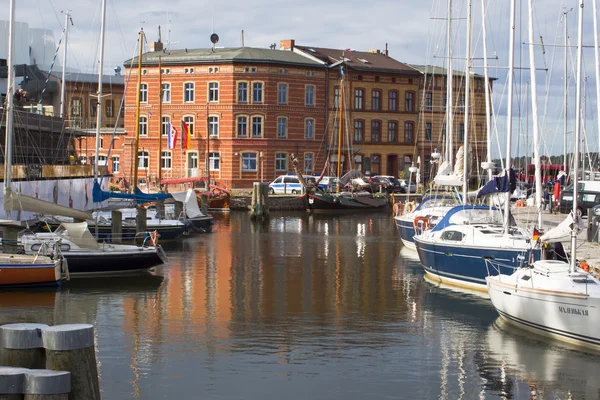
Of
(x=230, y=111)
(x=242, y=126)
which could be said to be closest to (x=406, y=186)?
(x=242, y=126)

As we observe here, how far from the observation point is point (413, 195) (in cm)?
7869

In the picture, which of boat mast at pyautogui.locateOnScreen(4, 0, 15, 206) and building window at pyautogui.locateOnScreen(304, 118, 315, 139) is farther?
building window at pyautogui.locateOnScreen(304, 118, 315, 139)

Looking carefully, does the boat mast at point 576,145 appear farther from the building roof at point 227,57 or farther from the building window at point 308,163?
the building window at point 308,163

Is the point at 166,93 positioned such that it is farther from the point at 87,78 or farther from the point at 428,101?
the point at 428,101

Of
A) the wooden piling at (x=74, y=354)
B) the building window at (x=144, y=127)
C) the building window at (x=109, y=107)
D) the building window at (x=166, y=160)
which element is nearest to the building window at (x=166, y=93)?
the building window at (x=144, y=127)

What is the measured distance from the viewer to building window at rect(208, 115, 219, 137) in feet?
268

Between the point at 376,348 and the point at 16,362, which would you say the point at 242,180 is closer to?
the point at 376,348

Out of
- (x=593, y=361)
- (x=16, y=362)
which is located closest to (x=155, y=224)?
(x=593, y=361)

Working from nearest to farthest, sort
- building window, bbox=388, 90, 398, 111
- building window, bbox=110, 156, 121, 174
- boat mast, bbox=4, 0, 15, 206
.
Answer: boat mast, bbox=4, 0, 15, 206, building window, bbox=110, 156, 121, 174, building window, bbox=388, 90, 398, 111

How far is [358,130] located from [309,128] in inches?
232

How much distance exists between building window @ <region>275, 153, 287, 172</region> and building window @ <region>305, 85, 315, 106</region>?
5.58 meters

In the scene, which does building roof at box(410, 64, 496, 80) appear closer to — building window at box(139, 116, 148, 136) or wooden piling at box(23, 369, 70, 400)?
building window at box(139, 116, 148, 136)

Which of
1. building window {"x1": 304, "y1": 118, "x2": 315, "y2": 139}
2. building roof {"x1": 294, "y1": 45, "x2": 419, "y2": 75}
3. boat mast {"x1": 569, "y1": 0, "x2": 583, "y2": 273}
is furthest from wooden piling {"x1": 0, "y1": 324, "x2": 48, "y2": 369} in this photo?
building roof {"x1": 294, "y1": 45, "x2": 419, "y2": 75}

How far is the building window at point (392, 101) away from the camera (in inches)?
3529
